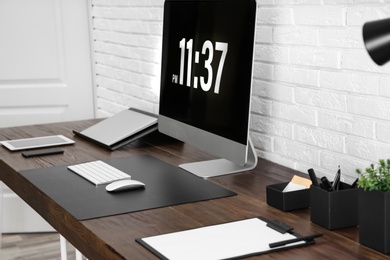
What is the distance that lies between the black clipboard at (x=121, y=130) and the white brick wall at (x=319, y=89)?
1.42 ft

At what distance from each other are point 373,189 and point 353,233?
188 mm

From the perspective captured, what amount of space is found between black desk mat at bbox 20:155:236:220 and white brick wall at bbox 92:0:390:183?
345 millimetres

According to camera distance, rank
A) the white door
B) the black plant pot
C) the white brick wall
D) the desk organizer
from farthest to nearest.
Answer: the white door → the white brick wall → the desk organizer → the black plant pot

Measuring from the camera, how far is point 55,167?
2293mm

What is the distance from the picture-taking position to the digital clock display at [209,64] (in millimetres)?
1979

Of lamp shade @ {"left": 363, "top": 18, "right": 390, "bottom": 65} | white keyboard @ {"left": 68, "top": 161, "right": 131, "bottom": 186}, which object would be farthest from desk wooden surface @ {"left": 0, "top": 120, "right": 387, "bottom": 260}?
lamp shade @ {"left": 363, "top": 18, "right": 390, "bottom": 65}

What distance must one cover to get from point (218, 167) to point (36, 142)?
82 centimetres

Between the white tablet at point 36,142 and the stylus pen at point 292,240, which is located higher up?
the stylus pen at point 292,240

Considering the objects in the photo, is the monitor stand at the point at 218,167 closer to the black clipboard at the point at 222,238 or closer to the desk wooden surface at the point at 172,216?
the desk wooden surface at the point at 172,216

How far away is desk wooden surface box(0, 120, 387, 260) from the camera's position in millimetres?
1508

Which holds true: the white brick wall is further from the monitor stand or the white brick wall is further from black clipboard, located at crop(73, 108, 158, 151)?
black clipboard, located at crop(73, 108, 158, 151)

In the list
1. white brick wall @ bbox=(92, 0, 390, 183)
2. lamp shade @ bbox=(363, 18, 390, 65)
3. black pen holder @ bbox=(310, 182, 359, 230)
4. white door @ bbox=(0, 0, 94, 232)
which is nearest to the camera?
lamp shade @ bbox=(363, 18, 390, 65)

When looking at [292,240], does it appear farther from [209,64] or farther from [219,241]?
[209,64]

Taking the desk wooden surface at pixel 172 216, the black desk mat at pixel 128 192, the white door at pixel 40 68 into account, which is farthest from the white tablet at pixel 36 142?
the white door at pixel 40 68
